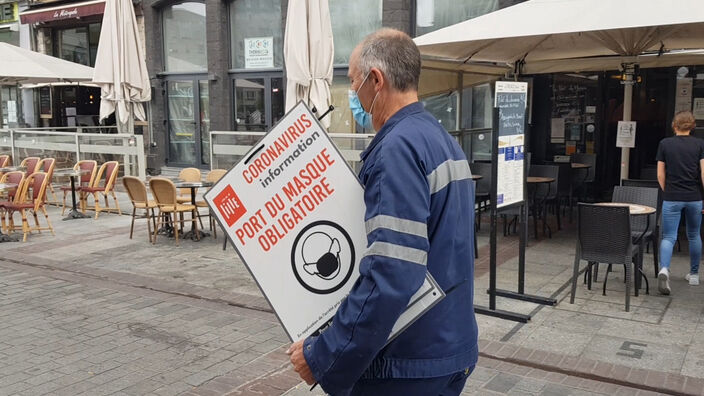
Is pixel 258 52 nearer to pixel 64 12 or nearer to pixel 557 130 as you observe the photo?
pixel 64 12

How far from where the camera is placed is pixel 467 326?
195cm

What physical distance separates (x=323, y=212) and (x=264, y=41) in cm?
1317

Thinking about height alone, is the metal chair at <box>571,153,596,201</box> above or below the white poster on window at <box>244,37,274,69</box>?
below

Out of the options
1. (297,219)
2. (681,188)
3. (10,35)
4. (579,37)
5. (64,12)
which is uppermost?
(64,12)

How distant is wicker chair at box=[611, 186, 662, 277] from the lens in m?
6.29

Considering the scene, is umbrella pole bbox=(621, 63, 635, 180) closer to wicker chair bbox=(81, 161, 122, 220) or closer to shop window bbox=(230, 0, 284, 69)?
shop window bbox=(230, 0, 284, 69)

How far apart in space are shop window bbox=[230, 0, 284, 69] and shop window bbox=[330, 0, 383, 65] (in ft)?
4.80

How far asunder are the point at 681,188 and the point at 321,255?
528 centimetres

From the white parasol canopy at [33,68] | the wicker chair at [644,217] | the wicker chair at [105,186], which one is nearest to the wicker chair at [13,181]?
the wicker chair at [105,186]

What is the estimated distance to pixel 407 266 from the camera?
5.42 feet

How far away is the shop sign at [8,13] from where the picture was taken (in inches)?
768

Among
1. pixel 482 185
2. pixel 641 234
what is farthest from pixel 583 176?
pixel 641 234

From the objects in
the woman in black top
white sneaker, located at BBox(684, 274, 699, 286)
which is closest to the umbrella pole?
the woman in black top

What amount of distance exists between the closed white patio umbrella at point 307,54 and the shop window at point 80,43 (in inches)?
503
